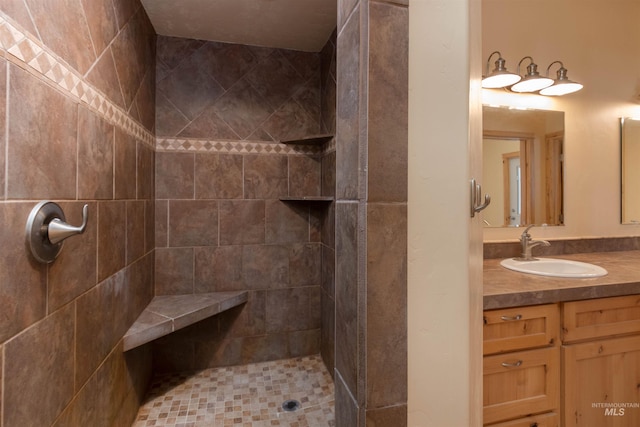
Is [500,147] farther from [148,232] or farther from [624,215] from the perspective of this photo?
[148,232]

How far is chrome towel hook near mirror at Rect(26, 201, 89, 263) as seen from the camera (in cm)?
84

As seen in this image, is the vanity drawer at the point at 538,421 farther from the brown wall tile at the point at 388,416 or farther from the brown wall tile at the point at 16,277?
the brown wall tile at the point at 16,277

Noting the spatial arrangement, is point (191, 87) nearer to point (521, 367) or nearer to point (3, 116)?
point (3, 116)

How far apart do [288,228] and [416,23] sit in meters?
1.91

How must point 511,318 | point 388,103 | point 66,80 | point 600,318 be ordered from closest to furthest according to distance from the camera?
1. point 388,103
2. point 66,80
3. point 511,318
4. point 600,318

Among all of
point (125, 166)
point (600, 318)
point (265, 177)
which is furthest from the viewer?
point (265, 177)

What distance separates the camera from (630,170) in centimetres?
211

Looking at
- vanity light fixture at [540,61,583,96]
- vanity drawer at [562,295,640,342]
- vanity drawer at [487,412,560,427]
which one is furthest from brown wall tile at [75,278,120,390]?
vanity light fixture at [540,61,583,96]

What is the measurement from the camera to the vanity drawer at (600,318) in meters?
1.26

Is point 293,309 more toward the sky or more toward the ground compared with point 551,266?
more toward the ground

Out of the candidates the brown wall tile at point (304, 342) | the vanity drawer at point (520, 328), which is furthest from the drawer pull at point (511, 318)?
the brown wall tile at point (304, 342)

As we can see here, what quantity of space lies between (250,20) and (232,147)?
2.78ft

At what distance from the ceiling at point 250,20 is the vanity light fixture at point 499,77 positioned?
1.01 meters

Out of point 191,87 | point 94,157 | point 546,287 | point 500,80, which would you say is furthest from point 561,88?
point 94,157
